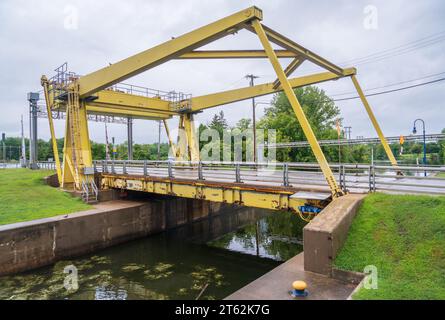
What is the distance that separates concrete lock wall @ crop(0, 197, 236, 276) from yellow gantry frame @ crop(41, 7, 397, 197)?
4.38 meters

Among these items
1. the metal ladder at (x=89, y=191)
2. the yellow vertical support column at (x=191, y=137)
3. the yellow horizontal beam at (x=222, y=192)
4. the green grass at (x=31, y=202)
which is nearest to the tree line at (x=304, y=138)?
the yellow vertical support column at (x=191, y=137)

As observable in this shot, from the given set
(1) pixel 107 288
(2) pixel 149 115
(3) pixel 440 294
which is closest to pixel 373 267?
(3) pixel 440 294

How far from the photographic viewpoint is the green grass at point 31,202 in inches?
444

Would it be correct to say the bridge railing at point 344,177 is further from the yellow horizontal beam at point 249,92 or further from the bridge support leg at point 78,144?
the yellow horizontal beam at point 249,92

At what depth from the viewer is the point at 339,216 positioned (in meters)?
5.88

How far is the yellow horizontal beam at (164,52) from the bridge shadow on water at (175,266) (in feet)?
26.9

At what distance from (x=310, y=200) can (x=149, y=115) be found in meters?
15.5

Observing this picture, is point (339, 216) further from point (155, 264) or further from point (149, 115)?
point (149, 115)

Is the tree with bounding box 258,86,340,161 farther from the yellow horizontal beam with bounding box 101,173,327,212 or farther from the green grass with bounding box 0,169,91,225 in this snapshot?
the green grass with bounding box 0,169,91,225

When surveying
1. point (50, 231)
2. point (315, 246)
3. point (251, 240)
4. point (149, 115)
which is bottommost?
point (251, 240)

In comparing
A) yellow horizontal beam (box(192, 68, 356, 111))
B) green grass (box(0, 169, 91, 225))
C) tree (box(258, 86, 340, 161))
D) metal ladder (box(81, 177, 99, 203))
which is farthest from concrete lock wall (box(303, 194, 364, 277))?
tree (box(258, 86, 340, 161))

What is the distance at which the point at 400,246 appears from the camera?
5426mm

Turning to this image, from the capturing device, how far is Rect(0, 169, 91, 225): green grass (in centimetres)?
1127
